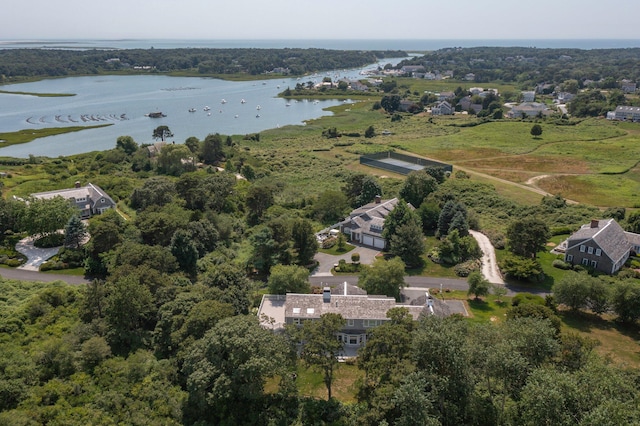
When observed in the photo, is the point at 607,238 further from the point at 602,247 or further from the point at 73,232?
the point at 73,232

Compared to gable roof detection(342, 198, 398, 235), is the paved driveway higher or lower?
lower

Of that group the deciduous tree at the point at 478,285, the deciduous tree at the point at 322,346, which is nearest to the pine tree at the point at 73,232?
the deciduous tree at the point at 322,346

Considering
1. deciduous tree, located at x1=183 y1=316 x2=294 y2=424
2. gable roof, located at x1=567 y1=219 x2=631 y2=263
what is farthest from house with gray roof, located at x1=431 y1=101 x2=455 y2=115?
deciduous tree, located at x1=183 y1=316 x2=294 y2=424

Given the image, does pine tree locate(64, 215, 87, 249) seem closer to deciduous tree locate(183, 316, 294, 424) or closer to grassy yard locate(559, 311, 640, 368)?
deciduous tree locate(183, 316, 294, 424)

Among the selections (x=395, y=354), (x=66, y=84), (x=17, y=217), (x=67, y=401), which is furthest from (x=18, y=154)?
(x=66, y=84)

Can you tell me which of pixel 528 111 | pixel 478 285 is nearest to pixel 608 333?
pixel 478 285
